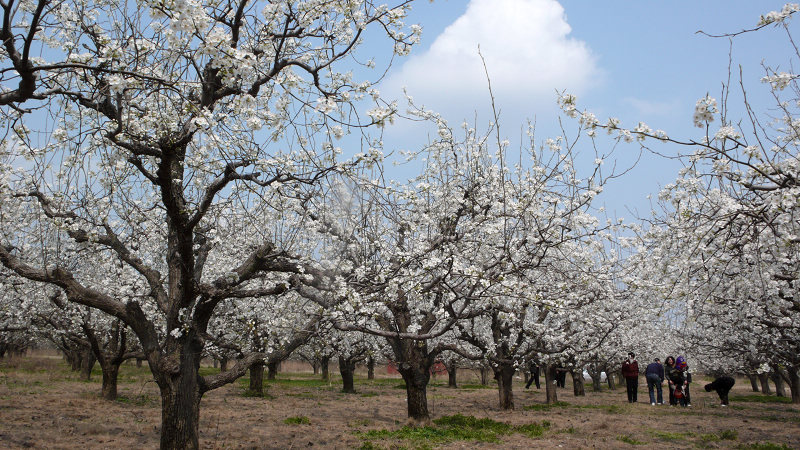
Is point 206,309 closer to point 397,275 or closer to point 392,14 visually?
point 397,275

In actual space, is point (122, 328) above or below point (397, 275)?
below

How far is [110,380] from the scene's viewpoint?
17734 millimetres

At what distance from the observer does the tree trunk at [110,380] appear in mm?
17578

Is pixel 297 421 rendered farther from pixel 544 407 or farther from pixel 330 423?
pixel 544 407

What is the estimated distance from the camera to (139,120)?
671 centimetres

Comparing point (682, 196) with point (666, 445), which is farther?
point (666, 445)

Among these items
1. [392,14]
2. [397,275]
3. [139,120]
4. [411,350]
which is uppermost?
[392,14]

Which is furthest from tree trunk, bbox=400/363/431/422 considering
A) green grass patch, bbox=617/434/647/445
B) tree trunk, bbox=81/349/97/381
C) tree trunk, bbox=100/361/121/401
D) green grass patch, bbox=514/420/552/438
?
tree trunk, bbox=81/349/97/381

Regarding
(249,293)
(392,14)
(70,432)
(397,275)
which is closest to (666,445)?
(397,275)

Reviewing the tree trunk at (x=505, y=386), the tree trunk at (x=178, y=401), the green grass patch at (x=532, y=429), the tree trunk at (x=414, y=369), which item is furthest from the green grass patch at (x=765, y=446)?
the tree trunk at (x=178, y=401)

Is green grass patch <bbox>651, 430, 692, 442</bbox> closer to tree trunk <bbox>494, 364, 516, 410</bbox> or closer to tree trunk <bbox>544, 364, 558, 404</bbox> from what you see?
tree trunk <bbox>494, 364, 516, 410</bbox>

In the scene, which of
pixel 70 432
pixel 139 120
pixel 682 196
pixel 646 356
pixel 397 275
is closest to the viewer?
pixel 139 120

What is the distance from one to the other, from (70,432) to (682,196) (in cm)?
1361

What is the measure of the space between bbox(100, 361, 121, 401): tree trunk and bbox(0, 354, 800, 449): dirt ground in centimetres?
43
